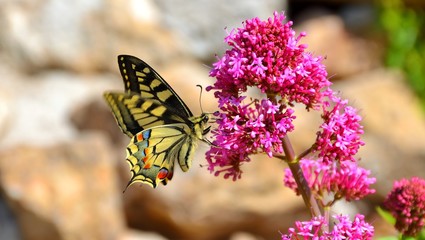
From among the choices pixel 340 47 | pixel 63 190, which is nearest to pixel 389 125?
pixel 340 47

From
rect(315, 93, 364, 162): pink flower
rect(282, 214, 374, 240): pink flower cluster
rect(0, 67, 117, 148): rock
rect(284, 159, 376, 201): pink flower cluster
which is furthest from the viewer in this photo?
rect(0, 67, 117, 148): rock

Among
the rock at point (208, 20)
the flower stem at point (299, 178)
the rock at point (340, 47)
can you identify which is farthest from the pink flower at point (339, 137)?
the rock at point (340, 47)

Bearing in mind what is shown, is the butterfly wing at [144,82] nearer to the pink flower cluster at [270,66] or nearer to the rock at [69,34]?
the pink flower cluster at [270,66]

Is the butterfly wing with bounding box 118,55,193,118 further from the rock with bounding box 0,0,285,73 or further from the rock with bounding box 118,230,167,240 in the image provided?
the rock with bounding box 0,0,285,73

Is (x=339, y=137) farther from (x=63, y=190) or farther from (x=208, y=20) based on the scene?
(x=208, y=20)

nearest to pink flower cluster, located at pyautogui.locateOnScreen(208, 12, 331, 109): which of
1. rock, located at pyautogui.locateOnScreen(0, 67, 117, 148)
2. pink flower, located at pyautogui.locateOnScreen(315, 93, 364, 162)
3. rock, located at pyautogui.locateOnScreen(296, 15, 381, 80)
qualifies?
pink flower, located at pyautogui.locateOnScreen(315, 93, 364, 162)

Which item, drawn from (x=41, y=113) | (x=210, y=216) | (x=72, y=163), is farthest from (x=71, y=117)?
(x=210, y=216)
